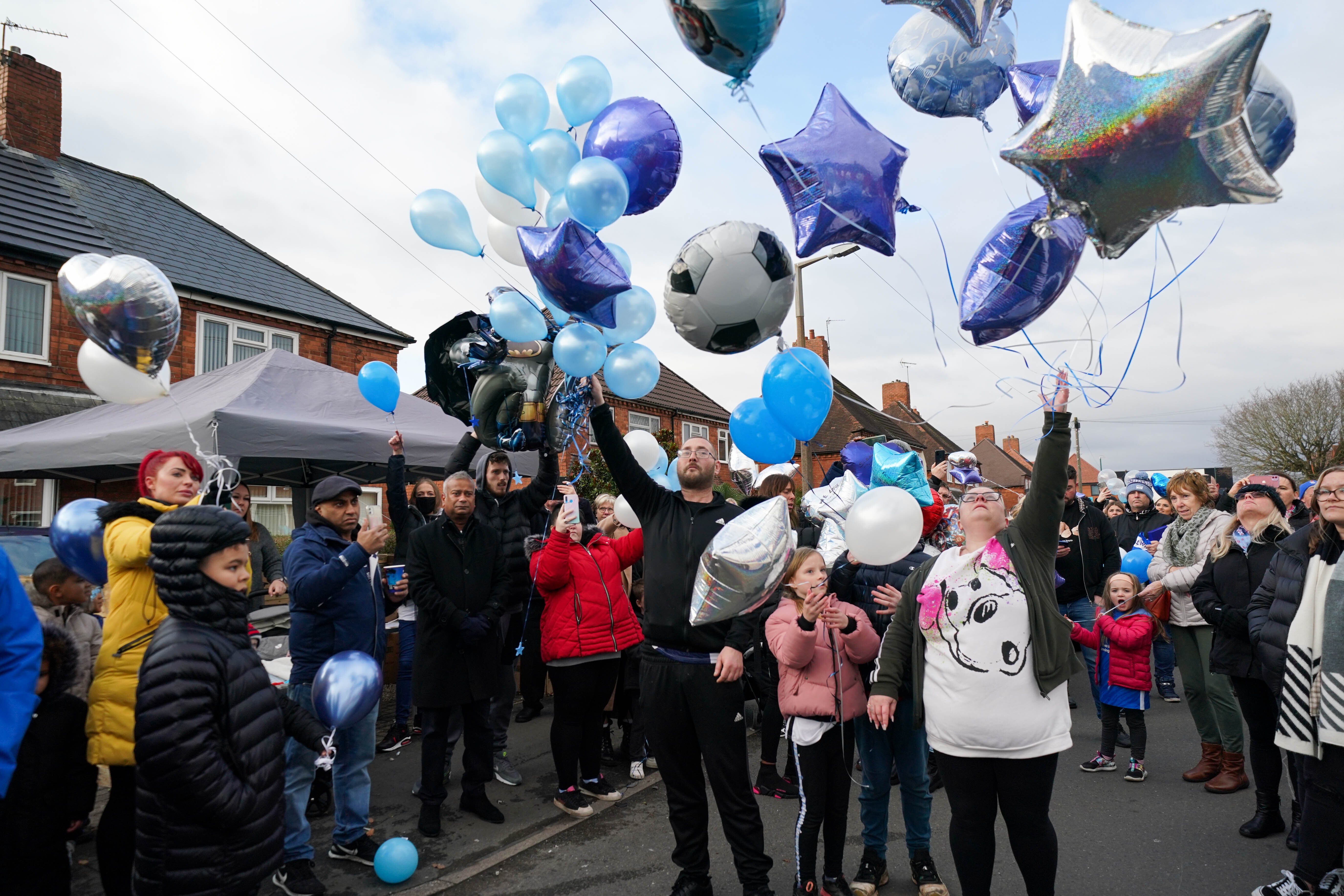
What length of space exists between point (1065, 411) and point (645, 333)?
2.15m

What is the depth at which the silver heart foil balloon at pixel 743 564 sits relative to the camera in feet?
9.66

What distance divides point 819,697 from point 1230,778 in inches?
121

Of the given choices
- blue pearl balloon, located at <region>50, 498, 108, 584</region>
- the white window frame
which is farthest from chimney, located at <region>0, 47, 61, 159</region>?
blue pearl balloon, located at <region>50, 498, 108, 584</region>

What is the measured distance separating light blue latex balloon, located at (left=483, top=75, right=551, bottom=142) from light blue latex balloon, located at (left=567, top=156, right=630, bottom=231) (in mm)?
696

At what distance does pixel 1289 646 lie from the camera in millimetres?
3197

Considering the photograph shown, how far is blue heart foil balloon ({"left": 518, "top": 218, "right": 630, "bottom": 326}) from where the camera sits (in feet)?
10.7

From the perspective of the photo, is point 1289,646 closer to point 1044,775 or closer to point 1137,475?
point 1044,775

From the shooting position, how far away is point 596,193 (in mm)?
3543

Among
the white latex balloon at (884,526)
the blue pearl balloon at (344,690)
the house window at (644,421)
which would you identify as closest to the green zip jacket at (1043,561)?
the white latex balloon at (884,526)

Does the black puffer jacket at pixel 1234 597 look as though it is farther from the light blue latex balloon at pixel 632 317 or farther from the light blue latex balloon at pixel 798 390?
the light blue latex balloon at pixel 632 317

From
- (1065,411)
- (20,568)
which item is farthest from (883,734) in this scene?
(20,568)

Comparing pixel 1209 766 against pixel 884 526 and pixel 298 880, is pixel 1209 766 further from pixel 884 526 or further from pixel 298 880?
pixel 298 880

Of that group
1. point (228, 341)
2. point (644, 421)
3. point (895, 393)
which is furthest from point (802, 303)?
point (895, 393)

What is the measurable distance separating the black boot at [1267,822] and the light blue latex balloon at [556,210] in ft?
14.8
